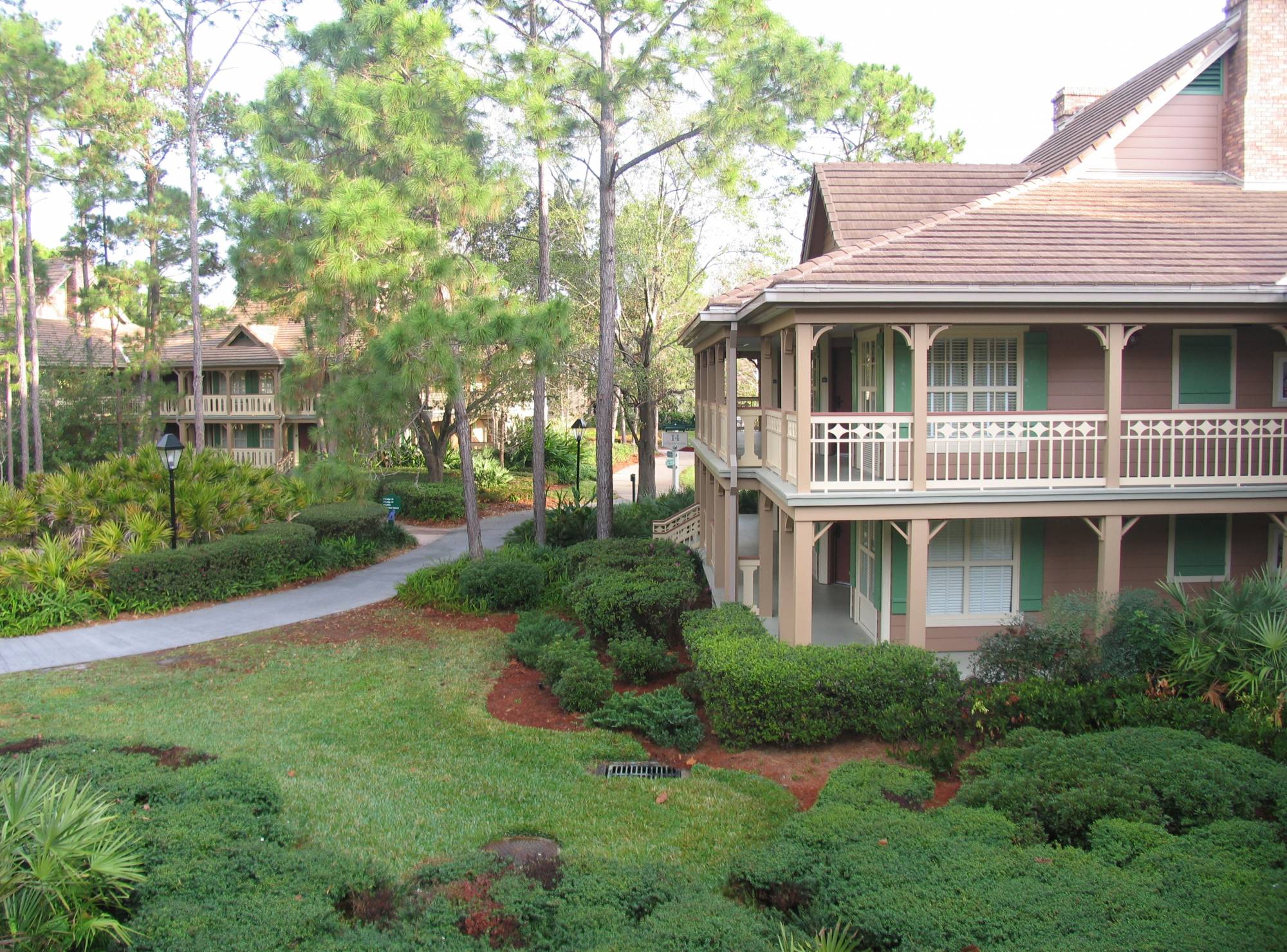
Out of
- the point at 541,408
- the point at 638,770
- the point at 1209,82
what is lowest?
the point at 638,770

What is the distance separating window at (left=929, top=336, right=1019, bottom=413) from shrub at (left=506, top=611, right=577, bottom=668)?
19.4ft

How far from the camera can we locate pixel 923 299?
1093 centimetres

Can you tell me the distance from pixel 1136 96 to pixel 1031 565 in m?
7.35

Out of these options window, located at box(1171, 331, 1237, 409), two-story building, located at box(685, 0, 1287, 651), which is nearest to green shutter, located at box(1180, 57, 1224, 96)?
two-story building, located at box(685, 0, 1287, 651)

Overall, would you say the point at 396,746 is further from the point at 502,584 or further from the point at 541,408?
the point at 541,408

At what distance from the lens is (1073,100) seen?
62.1ft

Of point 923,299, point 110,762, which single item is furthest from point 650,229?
point 110,762

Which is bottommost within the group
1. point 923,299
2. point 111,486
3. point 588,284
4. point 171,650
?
point 171,650

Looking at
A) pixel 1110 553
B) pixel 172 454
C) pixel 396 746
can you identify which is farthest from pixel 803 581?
pixel 172 454

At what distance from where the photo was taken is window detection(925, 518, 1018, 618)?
12.7 meters

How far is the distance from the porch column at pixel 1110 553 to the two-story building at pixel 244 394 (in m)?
30.5

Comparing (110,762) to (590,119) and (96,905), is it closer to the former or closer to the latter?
(96,905)

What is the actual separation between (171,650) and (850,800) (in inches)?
408

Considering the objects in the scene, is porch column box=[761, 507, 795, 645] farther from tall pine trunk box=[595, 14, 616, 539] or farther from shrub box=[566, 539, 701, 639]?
tall pine trunk box=[595, 14, 616, 539]
